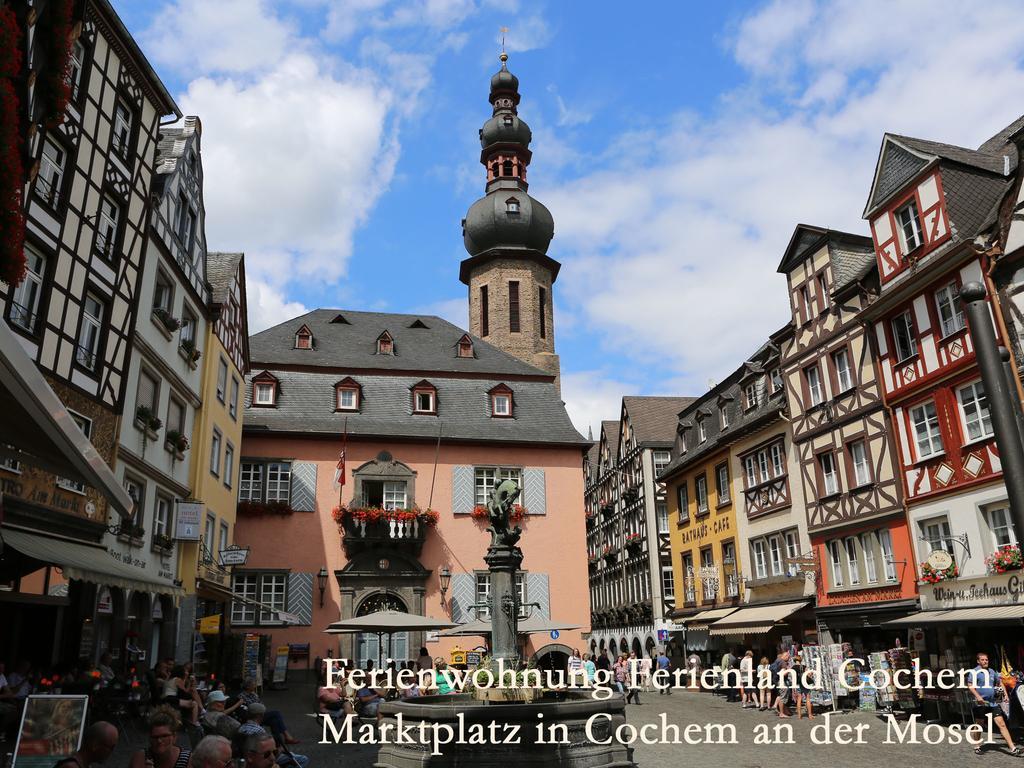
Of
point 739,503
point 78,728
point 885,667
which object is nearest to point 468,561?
point 739,503

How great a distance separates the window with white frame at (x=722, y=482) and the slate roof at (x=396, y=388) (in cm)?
498

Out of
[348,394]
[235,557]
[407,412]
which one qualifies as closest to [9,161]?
[235,557]

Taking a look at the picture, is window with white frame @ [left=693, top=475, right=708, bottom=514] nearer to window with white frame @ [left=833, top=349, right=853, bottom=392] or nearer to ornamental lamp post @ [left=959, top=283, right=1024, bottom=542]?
window with white frame @ [left=833, top=349, right=853, bottom=392]

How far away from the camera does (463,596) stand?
29234 millimetres

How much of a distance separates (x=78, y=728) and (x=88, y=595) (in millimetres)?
11054

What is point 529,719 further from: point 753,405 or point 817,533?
point 753,405

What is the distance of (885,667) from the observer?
62.6 ft

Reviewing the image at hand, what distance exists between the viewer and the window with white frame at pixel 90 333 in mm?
15969

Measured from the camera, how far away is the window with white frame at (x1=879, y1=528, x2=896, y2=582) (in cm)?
2081

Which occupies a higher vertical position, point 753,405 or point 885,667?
point 753,405

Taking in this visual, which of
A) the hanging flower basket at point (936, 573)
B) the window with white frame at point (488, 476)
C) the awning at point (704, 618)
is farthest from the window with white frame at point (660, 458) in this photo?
the hanging flower basket at point (936, 573)

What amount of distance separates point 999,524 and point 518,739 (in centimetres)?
1312

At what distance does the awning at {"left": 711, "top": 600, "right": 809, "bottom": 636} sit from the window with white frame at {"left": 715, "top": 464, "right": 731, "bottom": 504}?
4.22 metres

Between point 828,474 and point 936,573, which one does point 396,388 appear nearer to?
point 828,474
